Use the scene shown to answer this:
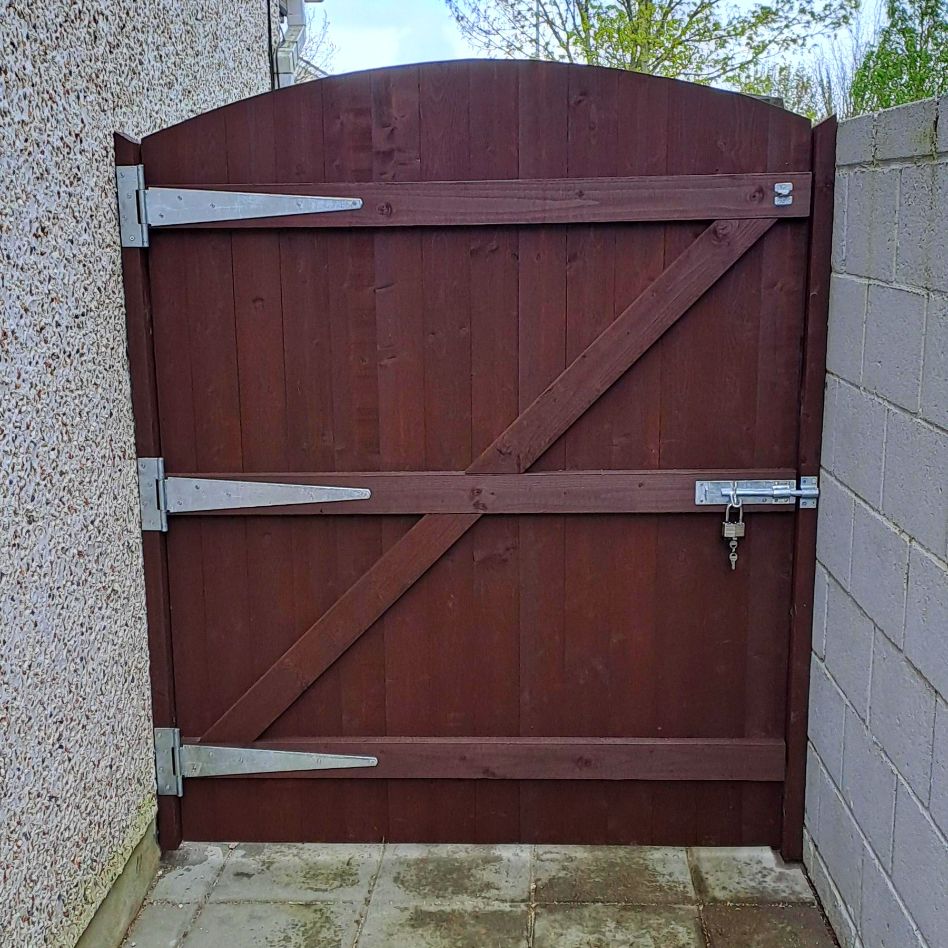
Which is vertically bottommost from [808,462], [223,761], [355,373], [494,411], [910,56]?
[223,761]

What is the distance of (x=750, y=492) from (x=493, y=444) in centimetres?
75

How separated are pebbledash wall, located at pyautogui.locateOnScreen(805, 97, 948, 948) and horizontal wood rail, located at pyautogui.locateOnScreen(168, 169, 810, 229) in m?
0.23

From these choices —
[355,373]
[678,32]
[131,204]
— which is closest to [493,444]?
[355,373]

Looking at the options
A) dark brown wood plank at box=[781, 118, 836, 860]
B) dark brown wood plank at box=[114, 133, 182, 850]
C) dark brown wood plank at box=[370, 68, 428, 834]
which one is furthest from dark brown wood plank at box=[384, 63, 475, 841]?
dark brown wood plank at box=[781, 118, 836, 860]

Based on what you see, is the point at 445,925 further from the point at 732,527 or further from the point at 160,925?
the point at 732,527

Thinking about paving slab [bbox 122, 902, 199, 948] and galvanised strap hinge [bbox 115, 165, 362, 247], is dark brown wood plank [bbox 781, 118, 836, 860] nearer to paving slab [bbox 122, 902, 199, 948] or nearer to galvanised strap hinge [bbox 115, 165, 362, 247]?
galvanised strap hinge [bbox 115, 165, 362, 247]

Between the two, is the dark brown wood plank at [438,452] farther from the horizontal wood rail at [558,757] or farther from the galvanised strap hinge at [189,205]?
the galvanised strap hinge at [189,205]

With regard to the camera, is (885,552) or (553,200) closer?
(885,552)

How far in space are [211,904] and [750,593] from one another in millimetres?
1800

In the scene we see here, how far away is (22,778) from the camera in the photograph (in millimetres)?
2439

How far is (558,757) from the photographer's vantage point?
3.32 metres

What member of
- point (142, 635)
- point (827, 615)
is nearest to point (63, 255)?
point (142, 635)

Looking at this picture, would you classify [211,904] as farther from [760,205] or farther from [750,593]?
[760,205]

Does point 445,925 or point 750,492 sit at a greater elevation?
point 750,492
